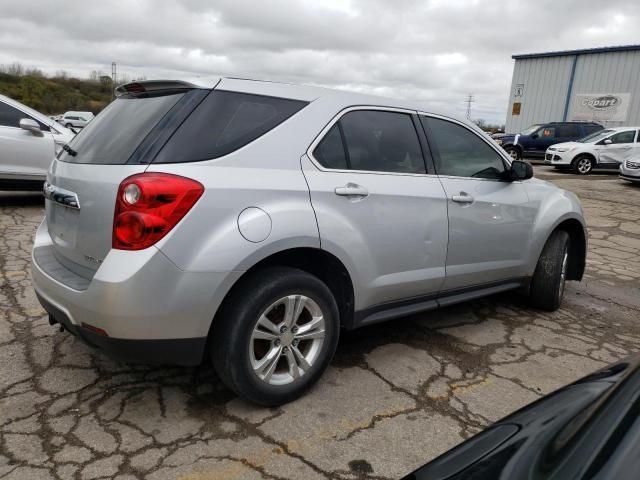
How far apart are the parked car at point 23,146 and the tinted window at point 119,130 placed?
4.96 meters

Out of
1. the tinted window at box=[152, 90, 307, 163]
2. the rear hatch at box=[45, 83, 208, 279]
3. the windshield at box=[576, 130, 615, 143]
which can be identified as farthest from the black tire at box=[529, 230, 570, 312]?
the windshield at box=[576, 130, 615, 143]

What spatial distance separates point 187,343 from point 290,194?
87 centimetres

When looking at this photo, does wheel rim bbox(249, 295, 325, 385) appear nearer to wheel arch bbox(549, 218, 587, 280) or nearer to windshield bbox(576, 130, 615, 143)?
wheel arch bbox(549, 218, 587, 280)

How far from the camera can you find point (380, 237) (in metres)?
2.97

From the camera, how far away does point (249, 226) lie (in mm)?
2426

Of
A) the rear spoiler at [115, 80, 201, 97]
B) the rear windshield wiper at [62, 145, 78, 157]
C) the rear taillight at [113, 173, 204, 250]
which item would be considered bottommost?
the rear taillight at [113, 173, 204, 250]

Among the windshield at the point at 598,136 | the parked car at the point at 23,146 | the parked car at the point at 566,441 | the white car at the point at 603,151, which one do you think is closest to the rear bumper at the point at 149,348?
the parked car at the point at 566,441

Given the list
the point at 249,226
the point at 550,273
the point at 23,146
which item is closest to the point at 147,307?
the point at 249,226

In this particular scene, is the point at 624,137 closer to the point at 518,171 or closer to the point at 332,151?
the point at 518,171

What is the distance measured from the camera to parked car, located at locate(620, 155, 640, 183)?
46.9 ft

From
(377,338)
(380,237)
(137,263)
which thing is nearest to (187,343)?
Answer: (137,263)

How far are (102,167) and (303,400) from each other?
1594mm

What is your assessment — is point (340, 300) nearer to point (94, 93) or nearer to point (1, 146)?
point (1, 146)

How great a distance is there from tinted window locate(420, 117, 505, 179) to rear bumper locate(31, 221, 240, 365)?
1.84 m
